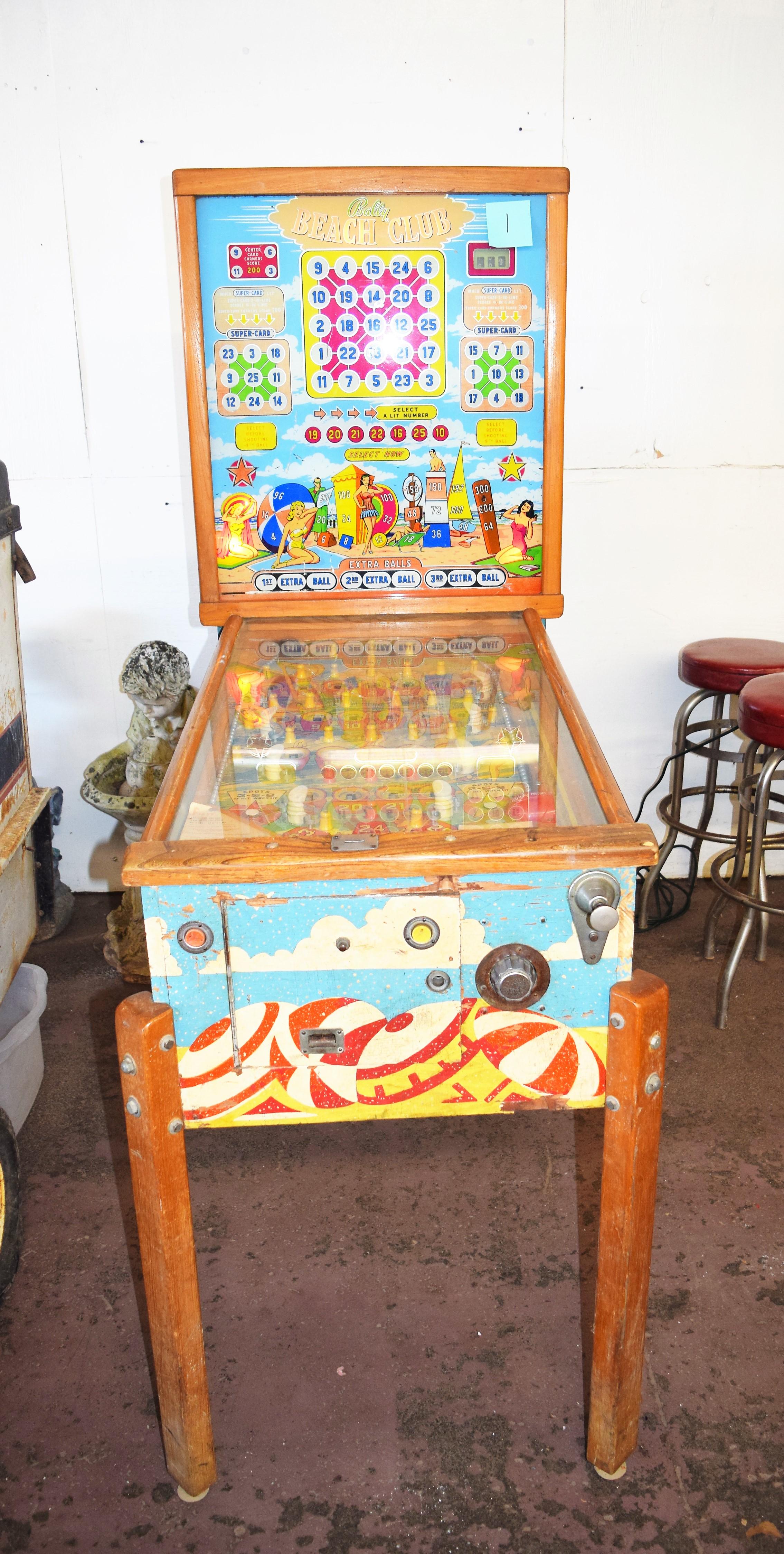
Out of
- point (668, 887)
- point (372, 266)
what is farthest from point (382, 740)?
point (668, 887)

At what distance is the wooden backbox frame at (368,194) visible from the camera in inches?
93.1

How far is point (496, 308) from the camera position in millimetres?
2445

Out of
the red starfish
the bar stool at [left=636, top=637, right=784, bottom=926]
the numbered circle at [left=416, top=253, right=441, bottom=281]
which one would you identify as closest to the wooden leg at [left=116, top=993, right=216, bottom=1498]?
the red starfish

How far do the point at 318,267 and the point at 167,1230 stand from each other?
6.15 ft

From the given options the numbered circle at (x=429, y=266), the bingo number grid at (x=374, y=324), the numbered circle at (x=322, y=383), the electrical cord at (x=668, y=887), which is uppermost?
the numbered circle at (x=429, y=266)

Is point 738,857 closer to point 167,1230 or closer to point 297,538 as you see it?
point 297,538

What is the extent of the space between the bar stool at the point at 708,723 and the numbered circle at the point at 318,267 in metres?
1.37

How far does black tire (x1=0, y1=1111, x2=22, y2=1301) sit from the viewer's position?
2.08 metres

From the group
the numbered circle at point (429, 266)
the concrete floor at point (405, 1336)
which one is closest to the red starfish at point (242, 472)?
the numbered circle at point (429, 266)

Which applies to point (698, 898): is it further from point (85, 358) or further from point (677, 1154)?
point (85, 358)

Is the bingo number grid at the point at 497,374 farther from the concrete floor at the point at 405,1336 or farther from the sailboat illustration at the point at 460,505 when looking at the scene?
the concrete floor at the point at 405,1336

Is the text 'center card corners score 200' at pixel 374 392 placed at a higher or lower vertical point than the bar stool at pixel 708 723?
higher

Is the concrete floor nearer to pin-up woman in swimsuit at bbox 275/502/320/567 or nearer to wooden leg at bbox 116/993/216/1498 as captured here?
wooden leg at bbox 116/993/216/1498

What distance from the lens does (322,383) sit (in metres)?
2.47
